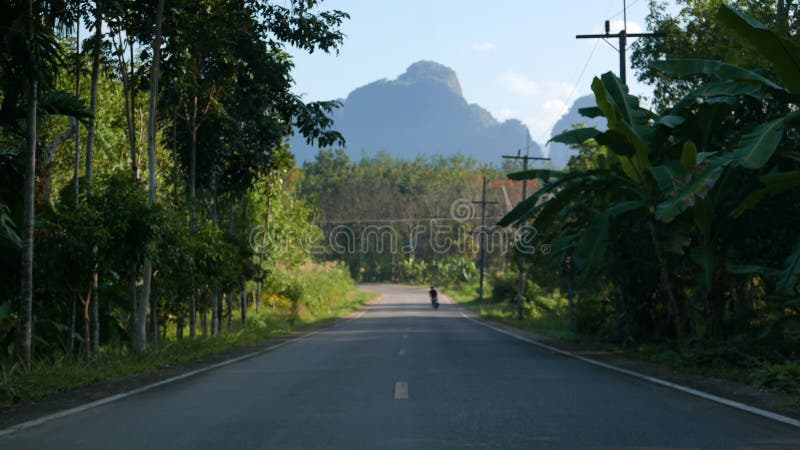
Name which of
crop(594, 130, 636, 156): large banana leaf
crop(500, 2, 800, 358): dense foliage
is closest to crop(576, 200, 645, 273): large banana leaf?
crop(500, 2, 800, 358): dense foliage

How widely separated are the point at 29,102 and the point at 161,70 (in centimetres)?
879

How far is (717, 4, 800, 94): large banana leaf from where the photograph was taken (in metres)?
10.3

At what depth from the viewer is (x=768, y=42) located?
34.3 feet

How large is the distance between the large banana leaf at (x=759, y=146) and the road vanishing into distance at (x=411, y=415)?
307 cm

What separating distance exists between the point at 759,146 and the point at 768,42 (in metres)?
1.32

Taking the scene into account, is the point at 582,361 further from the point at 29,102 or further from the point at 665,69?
the point at 29,102

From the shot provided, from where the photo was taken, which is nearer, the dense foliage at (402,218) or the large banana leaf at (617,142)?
the large banana leaf at (617,142)

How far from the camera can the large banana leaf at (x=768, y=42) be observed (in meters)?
10.3

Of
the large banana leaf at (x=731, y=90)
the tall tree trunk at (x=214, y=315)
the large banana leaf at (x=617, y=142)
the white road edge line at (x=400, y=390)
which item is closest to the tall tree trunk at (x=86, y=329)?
the white road edge line at (x=400, y=390)

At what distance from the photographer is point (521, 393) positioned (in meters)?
10.5

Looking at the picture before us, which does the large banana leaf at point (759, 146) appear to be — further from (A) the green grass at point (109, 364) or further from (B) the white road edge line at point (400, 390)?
(A) the green grass at point (109, 364)

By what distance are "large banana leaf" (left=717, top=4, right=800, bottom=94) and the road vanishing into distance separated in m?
4.47

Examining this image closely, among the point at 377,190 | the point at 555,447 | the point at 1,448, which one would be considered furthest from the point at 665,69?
the point at 377,190

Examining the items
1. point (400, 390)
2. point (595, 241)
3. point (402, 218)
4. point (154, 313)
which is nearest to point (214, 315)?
point (154, 313)
